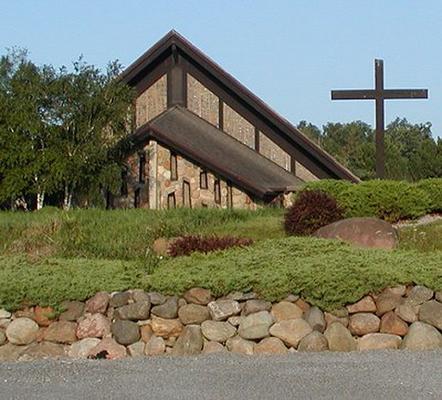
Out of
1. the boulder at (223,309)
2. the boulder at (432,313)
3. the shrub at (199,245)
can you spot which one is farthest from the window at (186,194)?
the boulder at (432,313)

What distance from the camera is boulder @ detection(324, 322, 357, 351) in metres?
11.1

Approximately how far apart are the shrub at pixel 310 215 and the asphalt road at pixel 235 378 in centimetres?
751

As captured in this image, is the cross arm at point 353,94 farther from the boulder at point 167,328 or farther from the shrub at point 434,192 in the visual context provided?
the boulder at point 167,328

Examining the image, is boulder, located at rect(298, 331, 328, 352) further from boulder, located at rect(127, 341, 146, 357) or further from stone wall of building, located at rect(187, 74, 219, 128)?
stone wall of building, located at rect(187, 74, 219, 128)

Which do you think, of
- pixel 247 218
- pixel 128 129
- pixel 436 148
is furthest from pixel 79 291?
pixel 436 148

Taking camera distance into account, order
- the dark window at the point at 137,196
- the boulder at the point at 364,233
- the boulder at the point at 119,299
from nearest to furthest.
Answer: the boulder at the point at 119,299 → the boulder at the point at 364,233 → the dark window at the point at 137,196

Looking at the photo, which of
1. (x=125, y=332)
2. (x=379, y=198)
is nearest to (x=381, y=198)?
(x=379, y=198)

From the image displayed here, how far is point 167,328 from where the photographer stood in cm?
1148

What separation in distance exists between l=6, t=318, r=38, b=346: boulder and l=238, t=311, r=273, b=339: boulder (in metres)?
2.45

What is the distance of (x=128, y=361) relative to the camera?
10.5 metres

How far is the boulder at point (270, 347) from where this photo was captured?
36.2 feet

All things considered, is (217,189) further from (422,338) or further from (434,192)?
(422,338)

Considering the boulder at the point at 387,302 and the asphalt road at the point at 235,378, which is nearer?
the asphalt road at the point at 235,378

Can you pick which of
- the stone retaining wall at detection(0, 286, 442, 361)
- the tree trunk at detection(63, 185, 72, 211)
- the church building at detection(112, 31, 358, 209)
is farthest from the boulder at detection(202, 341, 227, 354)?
the church building at detection(112, 31, 358, 209)
